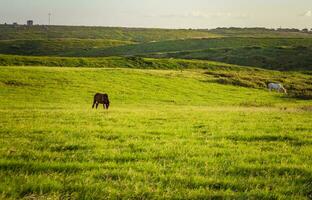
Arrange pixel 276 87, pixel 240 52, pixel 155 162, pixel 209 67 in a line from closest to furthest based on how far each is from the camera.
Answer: pixel 155 162
pixel 276 87
pixel 209 67
pixel 240 52

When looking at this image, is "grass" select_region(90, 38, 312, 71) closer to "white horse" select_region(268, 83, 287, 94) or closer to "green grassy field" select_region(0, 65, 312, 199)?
"white horse" select_region(268, 83, 287, 94)

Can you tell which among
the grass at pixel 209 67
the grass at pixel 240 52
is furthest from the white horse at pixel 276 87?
the grass at pixel 240 52

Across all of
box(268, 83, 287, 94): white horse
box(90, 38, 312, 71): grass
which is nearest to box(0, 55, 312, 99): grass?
box(268, 83, 287, 94): white horse

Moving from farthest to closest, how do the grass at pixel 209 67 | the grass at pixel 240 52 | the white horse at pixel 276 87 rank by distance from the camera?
the grass at pixel 240 52 → the grass at pixel 209 67 → the white horse at pixel 276 87

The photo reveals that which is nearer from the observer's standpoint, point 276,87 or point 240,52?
point 276,87

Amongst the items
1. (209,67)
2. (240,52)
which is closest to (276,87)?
(209,67)

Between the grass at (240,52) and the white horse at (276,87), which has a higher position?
the grass at (240,52)

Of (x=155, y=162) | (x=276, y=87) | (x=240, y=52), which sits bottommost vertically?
(x=276, y=87)

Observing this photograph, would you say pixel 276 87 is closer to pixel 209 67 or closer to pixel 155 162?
pixel 209 67

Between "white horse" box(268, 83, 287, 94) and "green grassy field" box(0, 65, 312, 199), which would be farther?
"white horse" box(268, 83, 287, 94)

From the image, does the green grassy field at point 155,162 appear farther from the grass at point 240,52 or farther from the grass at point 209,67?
the grass at point 240,52

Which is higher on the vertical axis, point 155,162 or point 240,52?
point 155,162

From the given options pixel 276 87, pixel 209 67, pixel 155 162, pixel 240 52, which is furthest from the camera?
pixel 240 52

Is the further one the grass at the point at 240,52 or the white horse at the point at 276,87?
the grass at the point at 240,52
